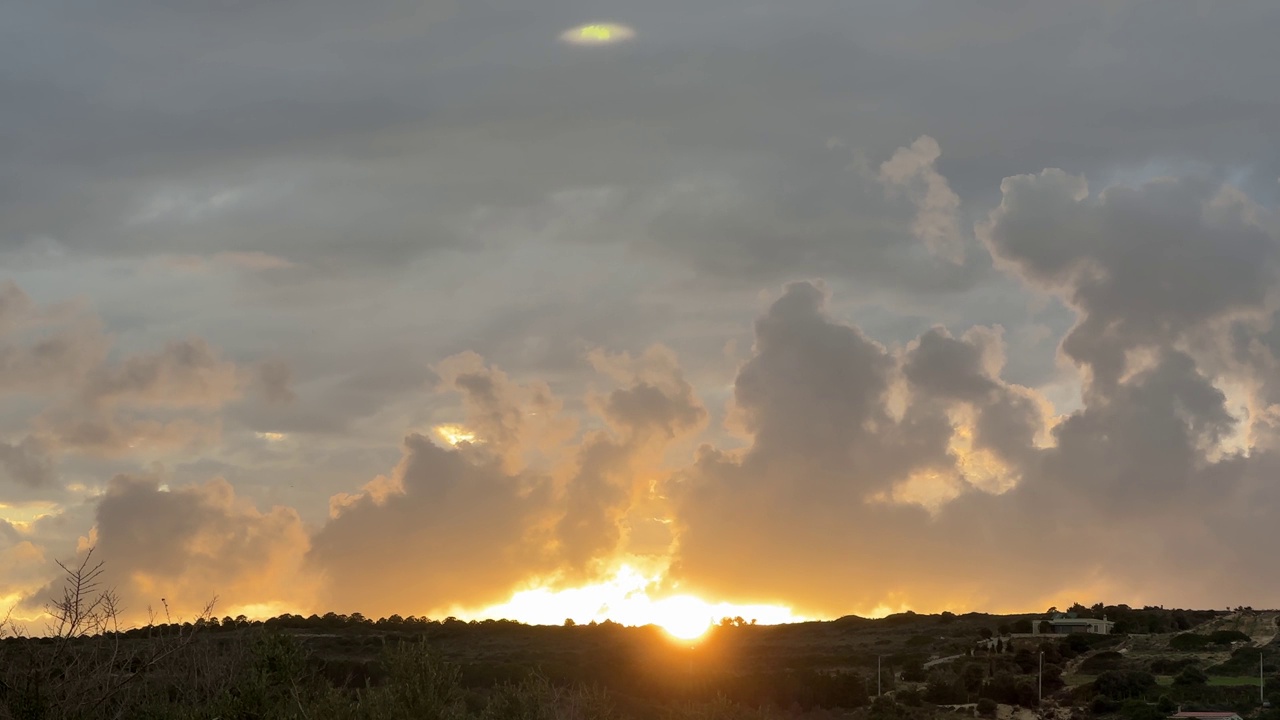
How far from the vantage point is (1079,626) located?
126500mm

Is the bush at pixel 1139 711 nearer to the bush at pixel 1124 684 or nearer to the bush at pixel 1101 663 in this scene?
the bush at pixel 1124 684

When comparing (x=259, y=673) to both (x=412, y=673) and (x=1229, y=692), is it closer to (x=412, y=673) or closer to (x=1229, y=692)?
(x=412, y=673)

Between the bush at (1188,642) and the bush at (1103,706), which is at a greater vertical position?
the bush at (1188,642)

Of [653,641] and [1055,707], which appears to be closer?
[1055,707]

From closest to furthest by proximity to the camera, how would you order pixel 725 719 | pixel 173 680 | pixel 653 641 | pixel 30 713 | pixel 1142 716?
1. pixel 30 713
2. pixel 173 680
3. pixel 725 719
4. pixel 1142 716
5. pixel 653 641

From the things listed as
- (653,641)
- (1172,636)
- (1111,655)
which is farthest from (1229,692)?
(653,641)

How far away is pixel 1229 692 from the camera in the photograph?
292 ft

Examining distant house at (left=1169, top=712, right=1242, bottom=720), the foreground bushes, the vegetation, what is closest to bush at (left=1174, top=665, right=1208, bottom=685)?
the vegetation

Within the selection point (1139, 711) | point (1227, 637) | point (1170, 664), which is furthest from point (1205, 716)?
point (1227, 637)

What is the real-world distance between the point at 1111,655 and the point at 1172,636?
10258 millimetres

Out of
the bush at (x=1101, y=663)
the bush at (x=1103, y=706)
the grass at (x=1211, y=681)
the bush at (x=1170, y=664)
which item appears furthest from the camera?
the bush at (x=1101, y=663)

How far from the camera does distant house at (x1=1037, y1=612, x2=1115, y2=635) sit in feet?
408

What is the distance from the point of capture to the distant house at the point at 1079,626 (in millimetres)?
124250

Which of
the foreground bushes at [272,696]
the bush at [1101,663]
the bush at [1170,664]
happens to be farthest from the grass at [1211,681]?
the foreground bushes at [272,696]
